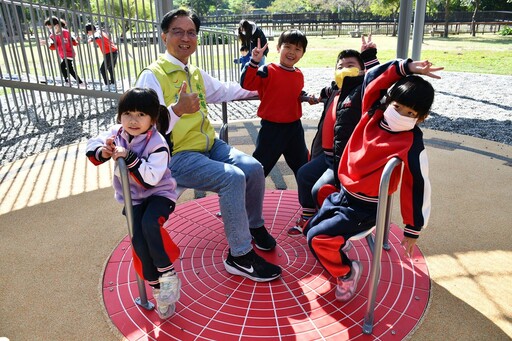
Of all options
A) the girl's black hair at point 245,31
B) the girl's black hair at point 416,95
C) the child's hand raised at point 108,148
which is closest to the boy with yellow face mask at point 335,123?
the girl's black hair at point 416,95

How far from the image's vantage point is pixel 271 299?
7.90 feet

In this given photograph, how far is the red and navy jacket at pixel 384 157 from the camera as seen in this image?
2.03 m

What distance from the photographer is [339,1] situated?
199ft

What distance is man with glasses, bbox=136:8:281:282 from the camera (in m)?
2.50

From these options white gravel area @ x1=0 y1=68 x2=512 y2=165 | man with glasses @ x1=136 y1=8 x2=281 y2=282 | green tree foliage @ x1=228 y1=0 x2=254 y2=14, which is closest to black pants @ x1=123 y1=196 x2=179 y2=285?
man with glasses @ x1=136 y1=8 x2=281 y2=282

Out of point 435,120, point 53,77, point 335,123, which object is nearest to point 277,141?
point 335,123

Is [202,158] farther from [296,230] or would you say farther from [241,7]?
[241,7]

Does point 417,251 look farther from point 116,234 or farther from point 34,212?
point 34,212

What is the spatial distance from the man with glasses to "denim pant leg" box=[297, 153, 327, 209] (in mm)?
348

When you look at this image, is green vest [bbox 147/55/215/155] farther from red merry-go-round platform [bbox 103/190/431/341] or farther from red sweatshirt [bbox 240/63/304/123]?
red merry-go-round platform [bbox 103/190/431/341]

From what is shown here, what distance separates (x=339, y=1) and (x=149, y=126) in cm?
6463

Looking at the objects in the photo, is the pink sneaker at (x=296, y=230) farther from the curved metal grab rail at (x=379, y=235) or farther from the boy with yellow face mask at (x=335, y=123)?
the curved metal grab rail at (x=379, y=235)

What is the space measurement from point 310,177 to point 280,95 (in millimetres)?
691

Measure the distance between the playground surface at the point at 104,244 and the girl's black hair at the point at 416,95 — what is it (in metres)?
1.13
